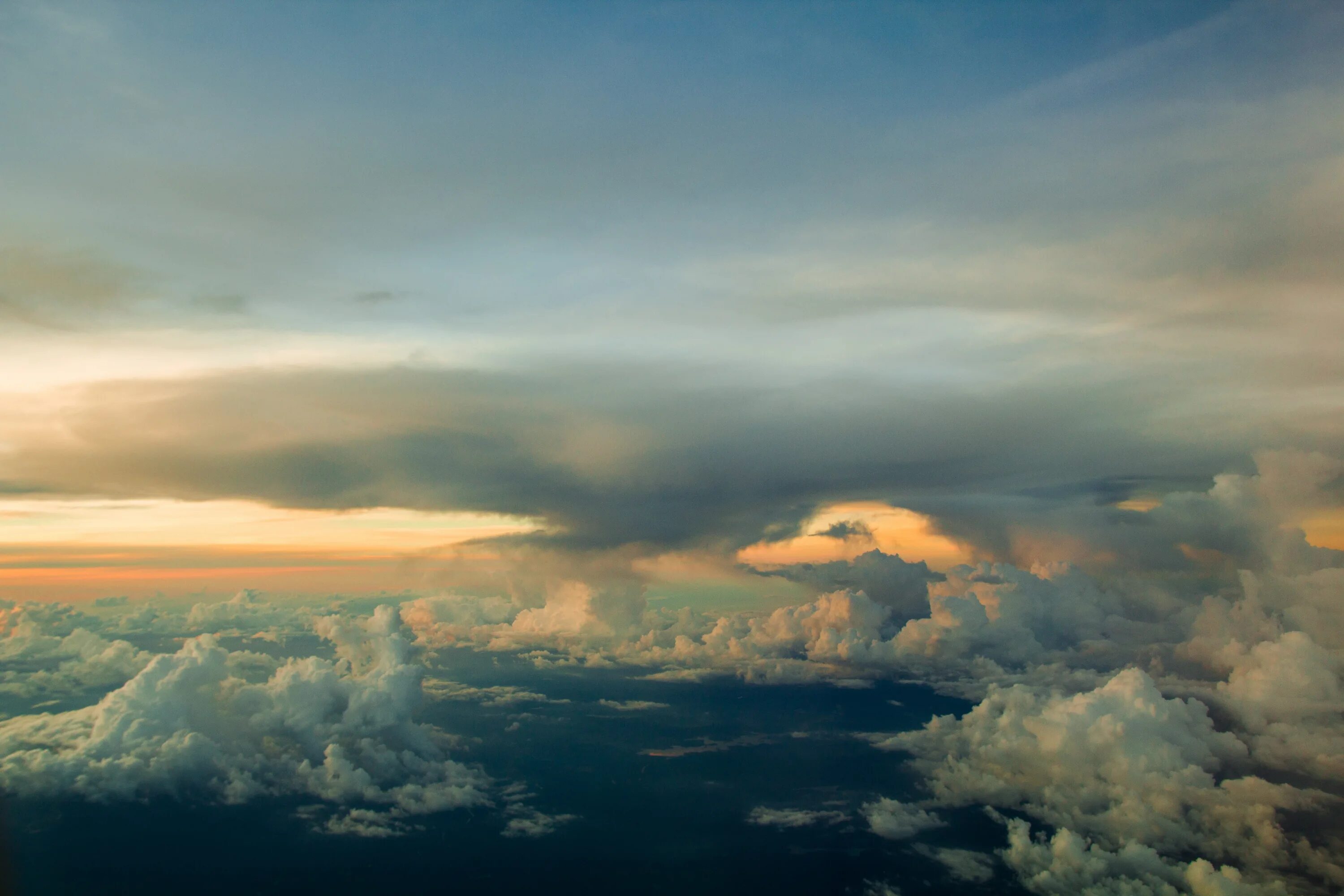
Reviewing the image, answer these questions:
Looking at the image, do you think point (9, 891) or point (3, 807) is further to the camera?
point (3, 807)
